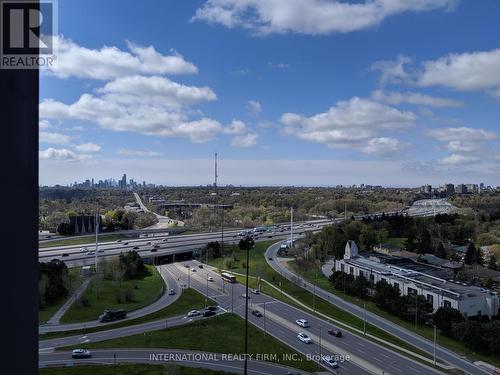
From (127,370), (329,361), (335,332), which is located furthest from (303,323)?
(127,370)

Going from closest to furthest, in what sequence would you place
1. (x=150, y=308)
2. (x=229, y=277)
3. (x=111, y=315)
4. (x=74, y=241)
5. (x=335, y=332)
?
(x=335, y=332)
(x=111, y=315)
(x=150, y=308)
(x=229, y=277)
(x=74, y=241)

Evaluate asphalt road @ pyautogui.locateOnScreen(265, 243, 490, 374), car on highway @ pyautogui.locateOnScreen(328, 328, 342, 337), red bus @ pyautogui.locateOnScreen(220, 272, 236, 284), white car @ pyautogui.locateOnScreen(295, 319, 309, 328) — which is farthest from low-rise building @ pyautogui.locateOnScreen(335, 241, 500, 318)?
red bus @ pyautogui.locateOnScreen(220, 272, 236, 284)

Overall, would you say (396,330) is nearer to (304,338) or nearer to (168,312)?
(304,338)

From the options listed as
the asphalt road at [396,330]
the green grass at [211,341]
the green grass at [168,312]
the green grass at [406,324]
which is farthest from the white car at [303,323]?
the green grass at [168,312]

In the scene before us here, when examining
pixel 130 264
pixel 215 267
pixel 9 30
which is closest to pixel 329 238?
pixel 215 267

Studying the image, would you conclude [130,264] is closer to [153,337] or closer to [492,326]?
[153,337]

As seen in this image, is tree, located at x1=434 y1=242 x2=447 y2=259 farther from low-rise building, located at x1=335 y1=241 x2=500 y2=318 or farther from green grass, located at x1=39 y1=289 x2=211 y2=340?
green grass, located at x1=39 y1=289 x2=211 y2=340
